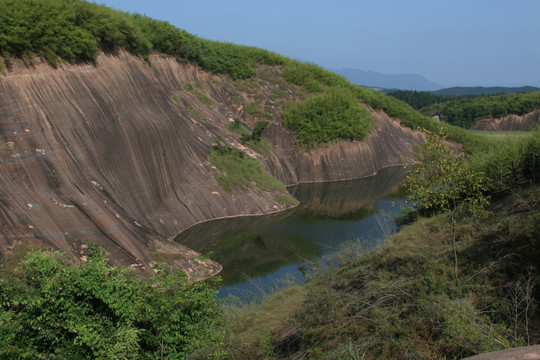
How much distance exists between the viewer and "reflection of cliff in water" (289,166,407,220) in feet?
120

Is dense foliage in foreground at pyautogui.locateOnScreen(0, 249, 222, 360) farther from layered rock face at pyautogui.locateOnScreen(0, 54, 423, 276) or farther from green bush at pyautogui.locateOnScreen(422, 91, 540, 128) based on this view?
green bush at pyautogui.locateOnScreen(422, 91, 540, 128)

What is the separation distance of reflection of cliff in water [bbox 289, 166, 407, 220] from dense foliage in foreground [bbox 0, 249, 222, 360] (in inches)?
1025

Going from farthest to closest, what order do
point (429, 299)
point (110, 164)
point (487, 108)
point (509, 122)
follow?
point (487, 108) → point (509, 122) → point (110, 164) → point (429, 299)

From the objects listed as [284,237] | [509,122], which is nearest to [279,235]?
[284,237]

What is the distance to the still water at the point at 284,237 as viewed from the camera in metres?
22.4

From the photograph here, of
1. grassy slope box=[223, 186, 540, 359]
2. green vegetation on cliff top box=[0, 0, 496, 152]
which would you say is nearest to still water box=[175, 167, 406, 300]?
grassy slope box=[223, 186, 540, 359]

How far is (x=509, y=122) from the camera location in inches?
3214

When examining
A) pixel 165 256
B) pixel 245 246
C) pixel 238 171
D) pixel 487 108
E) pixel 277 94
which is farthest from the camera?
pixel 487 108

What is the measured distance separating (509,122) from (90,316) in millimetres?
84848

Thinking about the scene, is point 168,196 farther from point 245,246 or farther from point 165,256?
point 165,256

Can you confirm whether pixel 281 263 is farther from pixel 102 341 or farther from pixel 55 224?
pixel 102 341

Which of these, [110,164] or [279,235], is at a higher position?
[110,164]

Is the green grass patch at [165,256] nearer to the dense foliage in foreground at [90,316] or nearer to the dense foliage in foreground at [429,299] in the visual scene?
the dense foliage in foreground at [429,299]

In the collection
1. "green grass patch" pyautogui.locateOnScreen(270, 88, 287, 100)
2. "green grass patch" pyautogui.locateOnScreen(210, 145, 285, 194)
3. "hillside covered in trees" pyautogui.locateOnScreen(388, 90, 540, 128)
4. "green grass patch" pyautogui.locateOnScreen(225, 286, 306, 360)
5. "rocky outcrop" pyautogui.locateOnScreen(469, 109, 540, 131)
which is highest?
"green grass patch" pyautogui.locateOnScreen(270, 88, 287, 100)
